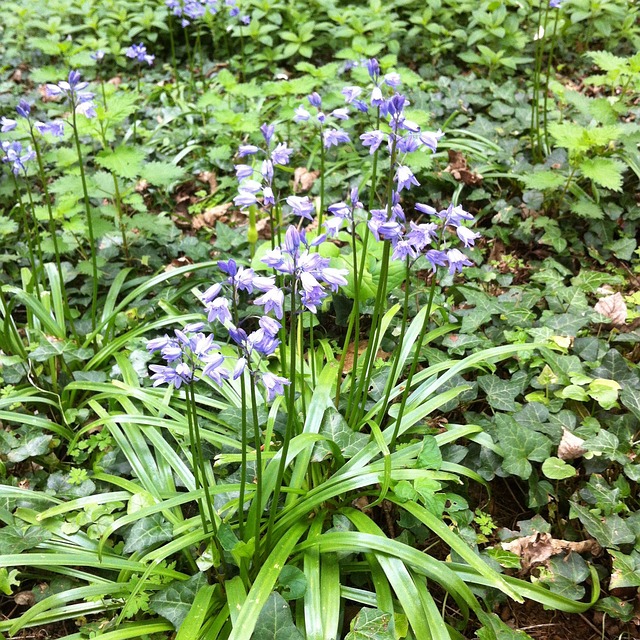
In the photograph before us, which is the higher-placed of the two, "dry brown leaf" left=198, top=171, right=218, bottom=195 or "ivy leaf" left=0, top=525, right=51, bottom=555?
"dry brown leaf" left=198, top=171, right=218, bottom=195

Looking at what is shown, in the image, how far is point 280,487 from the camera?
2.17m

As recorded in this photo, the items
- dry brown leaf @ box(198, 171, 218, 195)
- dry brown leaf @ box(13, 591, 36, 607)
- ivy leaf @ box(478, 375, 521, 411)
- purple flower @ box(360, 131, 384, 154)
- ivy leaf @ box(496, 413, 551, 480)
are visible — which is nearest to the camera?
purple flower @ box(360, 131, 384, 154)

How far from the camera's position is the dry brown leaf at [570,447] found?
2621 mm

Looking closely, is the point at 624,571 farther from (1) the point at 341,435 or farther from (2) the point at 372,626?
(1) the point at 341,435

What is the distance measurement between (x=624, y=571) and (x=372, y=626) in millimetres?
1101

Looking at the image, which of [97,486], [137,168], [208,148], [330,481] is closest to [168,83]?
[208,148]

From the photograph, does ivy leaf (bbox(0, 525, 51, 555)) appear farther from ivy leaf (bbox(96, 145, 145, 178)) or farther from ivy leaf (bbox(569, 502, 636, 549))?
ivy leaf (bbox(569, 502, 636, 549))

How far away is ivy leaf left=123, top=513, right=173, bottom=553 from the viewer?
2.34 meters

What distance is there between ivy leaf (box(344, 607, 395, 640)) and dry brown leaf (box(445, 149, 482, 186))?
138 inches

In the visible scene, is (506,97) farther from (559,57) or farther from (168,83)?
(168,83)

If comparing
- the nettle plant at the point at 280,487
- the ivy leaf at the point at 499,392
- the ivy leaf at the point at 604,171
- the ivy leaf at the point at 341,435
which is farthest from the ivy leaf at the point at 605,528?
the ivy leaf at the point at 604,171

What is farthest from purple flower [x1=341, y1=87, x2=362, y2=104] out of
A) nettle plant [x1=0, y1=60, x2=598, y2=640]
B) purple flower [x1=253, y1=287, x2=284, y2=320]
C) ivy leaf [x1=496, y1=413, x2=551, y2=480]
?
ivy leaf [x1=496, y1=413, x2=551, y2=480]

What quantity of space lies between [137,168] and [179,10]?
10.8 feet

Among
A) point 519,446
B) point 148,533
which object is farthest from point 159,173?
point 519,446
